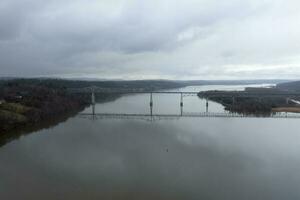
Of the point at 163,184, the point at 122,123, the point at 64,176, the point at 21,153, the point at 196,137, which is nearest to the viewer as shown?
the point at 163,184

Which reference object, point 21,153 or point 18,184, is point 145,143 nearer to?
point 21,153

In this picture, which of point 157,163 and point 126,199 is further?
point 157,163

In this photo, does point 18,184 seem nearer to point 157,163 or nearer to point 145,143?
point 157,163

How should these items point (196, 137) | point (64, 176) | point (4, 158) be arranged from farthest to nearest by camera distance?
1. point (196, 137)
2. point (4, 158)
3. point (64, 176)

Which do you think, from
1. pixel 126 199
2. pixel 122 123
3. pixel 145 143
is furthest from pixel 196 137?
pixel 126 199

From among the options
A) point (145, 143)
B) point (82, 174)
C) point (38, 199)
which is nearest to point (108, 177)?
point (82, 174)

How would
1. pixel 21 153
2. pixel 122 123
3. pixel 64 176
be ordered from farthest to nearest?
pixel 122 123 → pixel 21 153 → pixel 64 176

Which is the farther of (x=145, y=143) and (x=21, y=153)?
(x=145, y=143)
